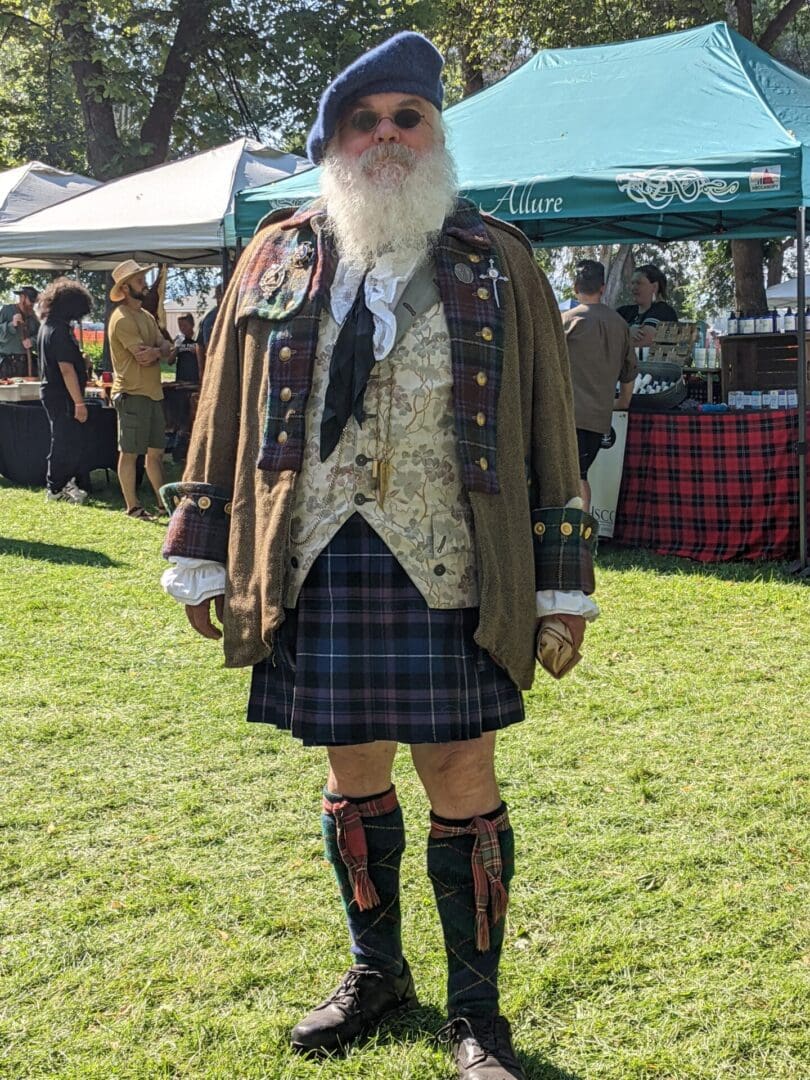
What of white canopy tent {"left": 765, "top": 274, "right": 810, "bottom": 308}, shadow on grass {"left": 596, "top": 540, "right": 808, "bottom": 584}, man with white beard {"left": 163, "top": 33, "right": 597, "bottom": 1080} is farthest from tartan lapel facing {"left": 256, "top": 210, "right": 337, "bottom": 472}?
white canopy tent {"left": 765, "top": 274, "right": 810, "bottom": 308}

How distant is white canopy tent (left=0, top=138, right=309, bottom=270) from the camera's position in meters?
10.2

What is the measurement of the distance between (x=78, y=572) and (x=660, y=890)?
526 centimetres

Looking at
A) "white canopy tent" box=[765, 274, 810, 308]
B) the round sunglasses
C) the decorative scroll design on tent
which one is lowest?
the round sunglasses

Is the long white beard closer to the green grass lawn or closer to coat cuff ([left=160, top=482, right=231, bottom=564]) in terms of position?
coat cuff ([left=160, top=482, right=231, bottom=564])

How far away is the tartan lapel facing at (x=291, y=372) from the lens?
219cm

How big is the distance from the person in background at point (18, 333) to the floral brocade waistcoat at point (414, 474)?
49.6 feet

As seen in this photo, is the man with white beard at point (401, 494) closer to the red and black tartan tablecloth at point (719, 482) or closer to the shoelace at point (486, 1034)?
the shoelace at point (486, 1034)

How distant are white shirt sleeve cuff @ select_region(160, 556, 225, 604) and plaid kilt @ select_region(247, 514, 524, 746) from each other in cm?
22

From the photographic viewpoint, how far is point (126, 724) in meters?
4.59

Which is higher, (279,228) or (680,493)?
(279,228)

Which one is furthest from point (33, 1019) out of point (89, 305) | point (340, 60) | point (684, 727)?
point (340, 60)

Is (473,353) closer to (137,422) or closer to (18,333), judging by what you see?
(137,422)

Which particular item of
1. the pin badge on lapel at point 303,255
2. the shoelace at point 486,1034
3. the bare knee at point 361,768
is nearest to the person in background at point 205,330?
the pin badge on lapel at point 303,255

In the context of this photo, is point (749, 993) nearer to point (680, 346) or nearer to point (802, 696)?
point (802, 696)
